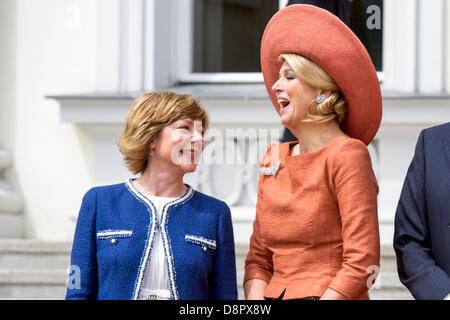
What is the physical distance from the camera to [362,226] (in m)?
2.59

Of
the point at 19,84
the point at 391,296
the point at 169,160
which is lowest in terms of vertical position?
the point at 391,296

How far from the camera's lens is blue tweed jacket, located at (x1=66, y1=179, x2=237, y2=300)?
9.04 feet

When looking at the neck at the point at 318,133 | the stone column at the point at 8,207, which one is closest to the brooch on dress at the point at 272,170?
the neck at the point at 318,133

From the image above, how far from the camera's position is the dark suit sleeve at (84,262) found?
2.77 metres

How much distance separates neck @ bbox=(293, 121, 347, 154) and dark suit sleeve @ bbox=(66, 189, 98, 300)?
0.71m

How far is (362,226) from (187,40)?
3866mm

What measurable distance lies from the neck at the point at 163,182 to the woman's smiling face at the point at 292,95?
412mm

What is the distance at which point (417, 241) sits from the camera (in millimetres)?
2619

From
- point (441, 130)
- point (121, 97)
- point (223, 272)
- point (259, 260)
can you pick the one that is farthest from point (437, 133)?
point (121, 97)

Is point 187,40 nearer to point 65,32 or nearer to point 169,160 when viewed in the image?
point 65,32

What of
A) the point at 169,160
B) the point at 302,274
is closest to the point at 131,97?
the point at 169,160

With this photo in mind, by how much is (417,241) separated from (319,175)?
13.6 inches

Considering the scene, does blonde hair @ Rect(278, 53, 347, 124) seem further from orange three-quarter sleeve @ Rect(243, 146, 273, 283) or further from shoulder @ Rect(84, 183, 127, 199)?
shoulder @ Rect(84, 183, 127, 199)
